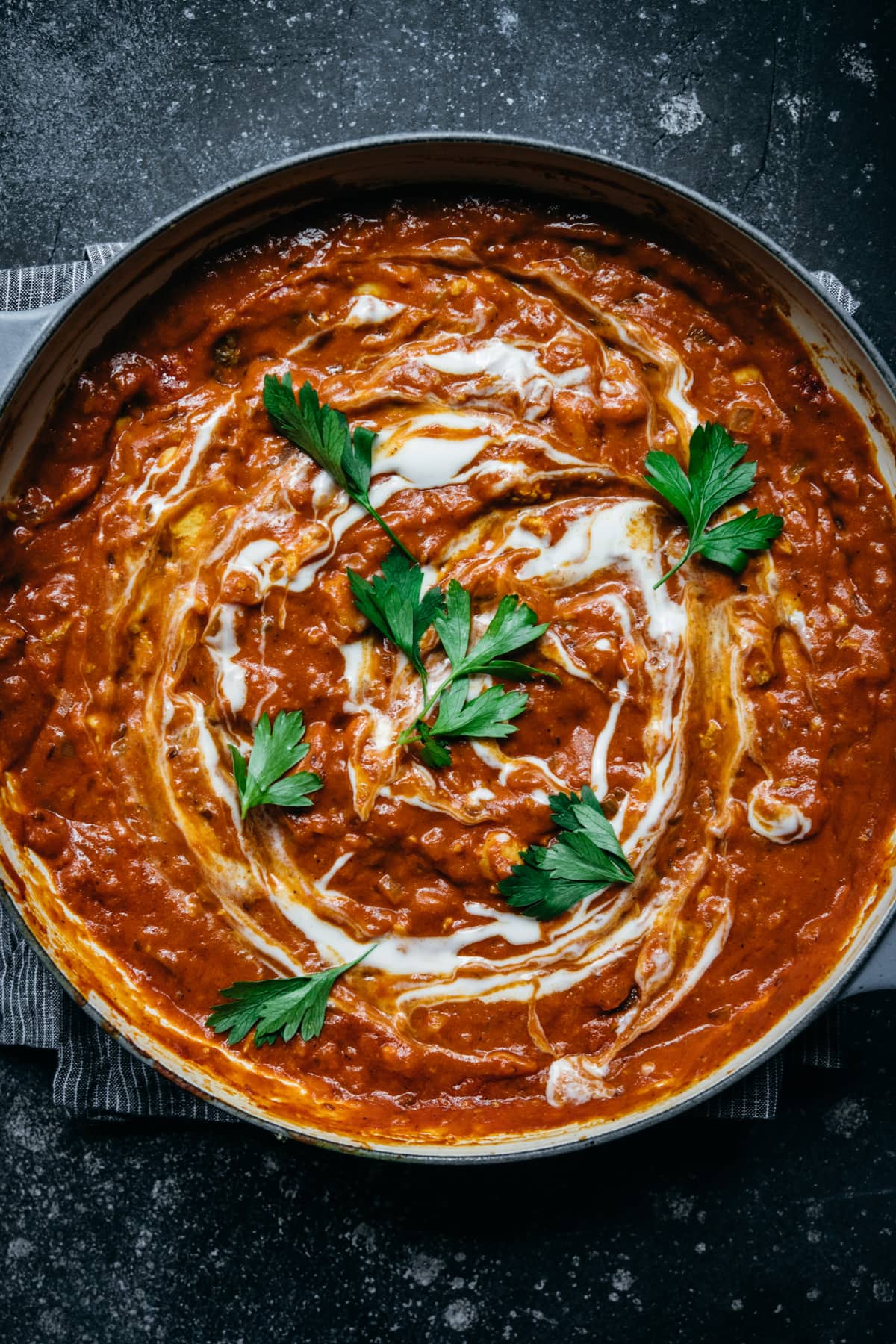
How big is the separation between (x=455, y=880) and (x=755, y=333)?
1431mm

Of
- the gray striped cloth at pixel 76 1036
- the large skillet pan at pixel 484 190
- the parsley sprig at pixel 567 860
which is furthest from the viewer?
the gray striped cloth at pixel 76 1036

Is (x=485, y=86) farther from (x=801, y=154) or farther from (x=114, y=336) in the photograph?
(x=114, y=336)

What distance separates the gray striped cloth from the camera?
2.44 meters

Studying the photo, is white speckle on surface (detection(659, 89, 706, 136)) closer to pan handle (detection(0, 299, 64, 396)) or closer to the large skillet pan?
the large skillet pan

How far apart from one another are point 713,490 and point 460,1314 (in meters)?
2.13

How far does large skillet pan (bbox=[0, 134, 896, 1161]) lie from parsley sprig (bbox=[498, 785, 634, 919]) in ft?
1.63

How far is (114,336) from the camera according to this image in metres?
2.28

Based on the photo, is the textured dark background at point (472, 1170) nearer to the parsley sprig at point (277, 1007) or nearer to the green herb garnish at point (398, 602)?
the parsley sprig at point (277, 1007)

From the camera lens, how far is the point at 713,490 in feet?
7.27

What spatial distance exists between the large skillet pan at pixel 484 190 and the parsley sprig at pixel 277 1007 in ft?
0.48

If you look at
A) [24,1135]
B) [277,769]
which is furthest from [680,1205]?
[24,1135]

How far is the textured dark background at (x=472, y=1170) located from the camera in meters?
2.52

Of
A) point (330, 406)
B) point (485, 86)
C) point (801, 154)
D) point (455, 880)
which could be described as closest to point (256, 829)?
point (455, 880)

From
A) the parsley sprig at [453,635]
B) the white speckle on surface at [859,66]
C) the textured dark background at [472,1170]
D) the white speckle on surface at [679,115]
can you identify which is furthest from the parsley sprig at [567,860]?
→ the white speckle on surface at [859,66]
